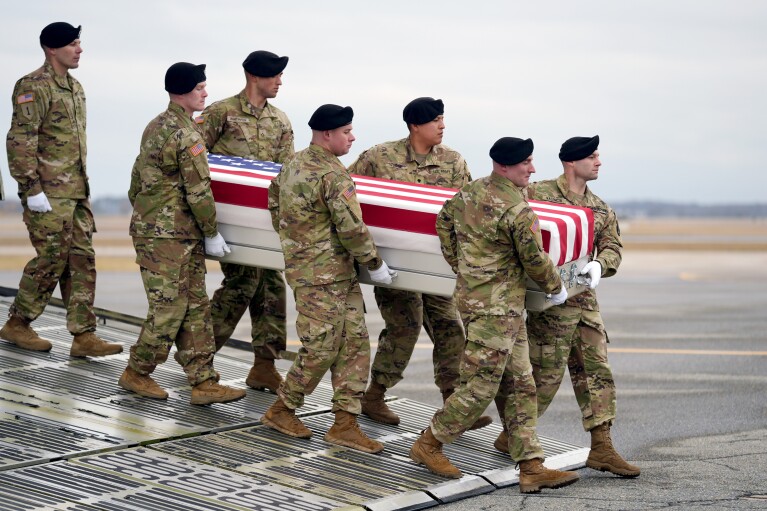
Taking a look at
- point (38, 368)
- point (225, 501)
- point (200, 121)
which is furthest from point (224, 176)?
point (225, 501)

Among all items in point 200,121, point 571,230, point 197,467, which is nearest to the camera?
point 197,467

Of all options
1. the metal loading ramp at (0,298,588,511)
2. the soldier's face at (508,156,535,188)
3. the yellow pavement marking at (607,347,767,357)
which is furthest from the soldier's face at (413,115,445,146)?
the yellow pavement marking at (607,347,767,357)

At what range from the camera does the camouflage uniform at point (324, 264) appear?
245 inches

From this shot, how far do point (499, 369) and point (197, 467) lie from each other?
1.52 meters

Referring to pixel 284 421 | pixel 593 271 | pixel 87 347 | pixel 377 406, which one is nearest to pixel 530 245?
pixel 593 271

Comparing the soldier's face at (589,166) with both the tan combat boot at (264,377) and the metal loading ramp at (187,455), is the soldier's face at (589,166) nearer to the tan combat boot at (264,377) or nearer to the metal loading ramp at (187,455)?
the metal loading ramp at (187,455)

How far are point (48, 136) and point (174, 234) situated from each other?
1.33 m

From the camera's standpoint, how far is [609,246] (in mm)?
6598

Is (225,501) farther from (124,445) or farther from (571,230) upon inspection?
(571,230)

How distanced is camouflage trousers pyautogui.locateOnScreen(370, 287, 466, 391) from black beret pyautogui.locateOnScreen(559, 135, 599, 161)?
1.12m

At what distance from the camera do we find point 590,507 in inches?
224

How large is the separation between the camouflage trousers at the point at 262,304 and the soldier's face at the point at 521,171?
2.03 meters

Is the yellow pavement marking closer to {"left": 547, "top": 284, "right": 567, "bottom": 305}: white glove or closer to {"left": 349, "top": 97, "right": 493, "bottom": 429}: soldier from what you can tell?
{"left": 349, "top": 97, "right": 493, "bottom": 429}: soldier

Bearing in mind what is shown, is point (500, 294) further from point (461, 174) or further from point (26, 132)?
point (26, 132)
